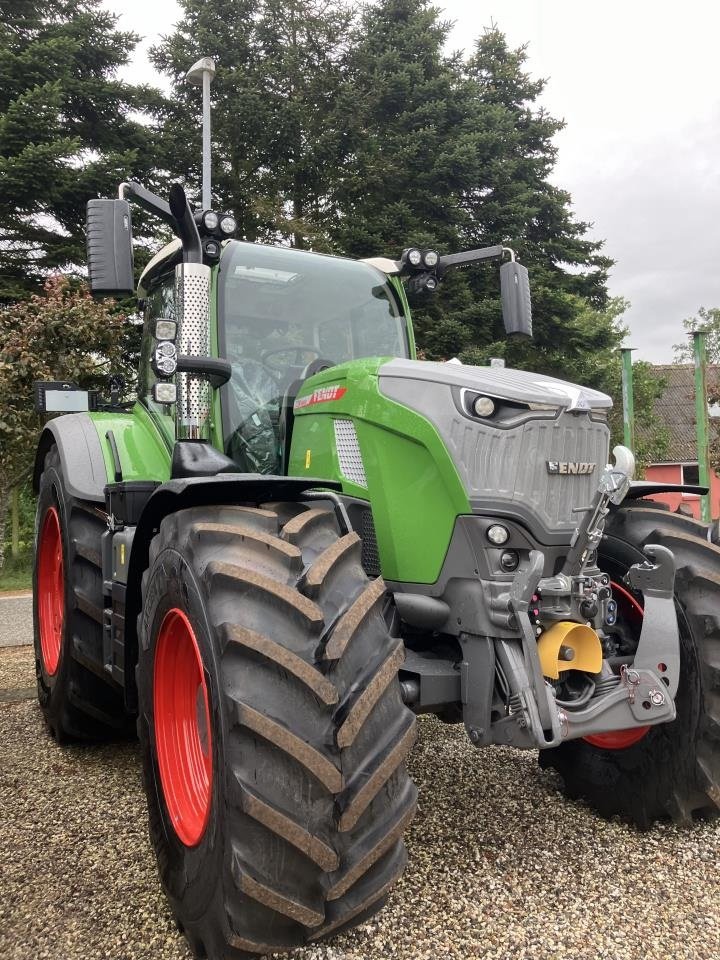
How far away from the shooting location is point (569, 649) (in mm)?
2457

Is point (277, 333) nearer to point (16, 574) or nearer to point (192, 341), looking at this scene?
point (192, 341)

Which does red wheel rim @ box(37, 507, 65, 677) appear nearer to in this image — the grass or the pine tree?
the grass

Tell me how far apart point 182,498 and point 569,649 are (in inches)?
50.3

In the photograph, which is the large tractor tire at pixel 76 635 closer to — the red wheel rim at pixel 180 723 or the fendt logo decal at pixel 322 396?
the red wheel rim at pixel 180 723

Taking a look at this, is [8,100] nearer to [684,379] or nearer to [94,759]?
[94,759]

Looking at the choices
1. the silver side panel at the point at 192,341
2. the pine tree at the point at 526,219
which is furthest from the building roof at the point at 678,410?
the silver side panel at the point at 192,341

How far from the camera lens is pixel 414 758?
367 cm

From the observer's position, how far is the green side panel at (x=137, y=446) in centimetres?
354

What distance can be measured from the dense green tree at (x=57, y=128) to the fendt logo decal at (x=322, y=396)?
38.6 ft

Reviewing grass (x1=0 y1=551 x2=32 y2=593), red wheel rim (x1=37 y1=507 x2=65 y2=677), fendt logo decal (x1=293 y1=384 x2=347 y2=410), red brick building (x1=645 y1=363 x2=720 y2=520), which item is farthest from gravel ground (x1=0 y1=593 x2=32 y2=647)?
red brick building (x1=645 y1=363 x2=720 y2=520)

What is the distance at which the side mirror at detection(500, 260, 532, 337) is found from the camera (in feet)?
11.8

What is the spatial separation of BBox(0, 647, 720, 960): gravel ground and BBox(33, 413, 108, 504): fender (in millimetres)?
1308

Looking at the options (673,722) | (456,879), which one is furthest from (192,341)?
(673,722)

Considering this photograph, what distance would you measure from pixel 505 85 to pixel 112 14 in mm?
9896
